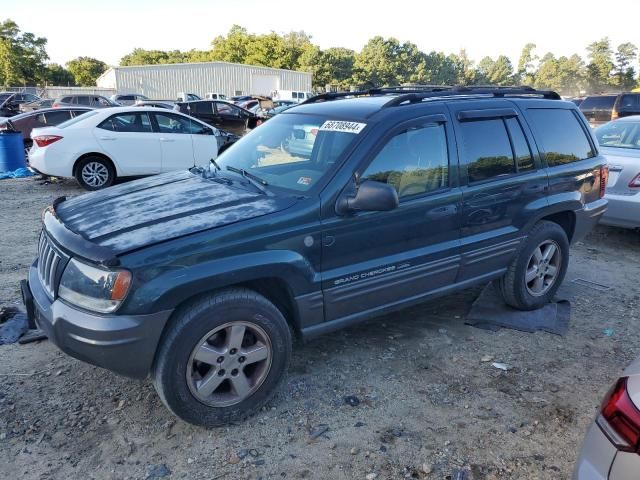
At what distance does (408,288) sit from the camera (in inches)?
142

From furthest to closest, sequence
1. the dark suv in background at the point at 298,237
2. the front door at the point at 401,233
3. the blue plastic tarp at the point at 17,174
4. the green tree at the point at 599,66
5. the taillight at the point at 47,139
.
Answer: the green tree at the point at 599,66 → the blue plastic tarp at the point at 17,174 → the taillight at the point at 47,139 → the front door at the point at 401,233 → the dark suv in background at the point at 298,237

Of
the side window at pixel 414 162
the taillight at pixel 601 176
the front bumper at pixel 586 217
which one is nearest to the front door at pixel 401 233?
the side window at pixel 414 162

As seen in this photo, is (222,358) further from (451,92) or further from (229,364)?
(451,92)

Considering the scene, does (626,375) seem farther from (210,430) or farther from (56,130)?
(56,130)

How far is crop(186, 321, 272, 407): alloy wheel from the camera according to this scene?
2.84 meters

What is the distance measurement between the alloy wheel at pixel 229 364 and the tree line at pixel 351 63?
72.7 m

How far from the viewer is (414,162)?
11.7 feet

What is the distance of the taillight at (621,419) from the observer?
1.65 meters

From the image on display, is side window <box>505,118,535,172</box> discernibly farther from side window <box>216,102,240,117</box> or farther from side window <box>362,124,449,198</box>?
side window <box>216,102,240,117</box>

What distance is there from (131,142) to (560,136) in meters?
7.50

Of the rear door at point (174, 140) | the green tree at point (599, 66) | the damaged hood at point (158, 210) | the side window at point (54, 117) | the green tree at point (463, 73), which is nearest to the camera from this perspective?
the damaged hood at point (158, 210)

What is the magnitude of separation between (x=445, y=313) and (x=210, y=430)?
95.3 inches

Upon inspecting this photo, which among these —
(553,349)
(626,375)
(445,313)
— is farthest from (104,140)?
(626,375)

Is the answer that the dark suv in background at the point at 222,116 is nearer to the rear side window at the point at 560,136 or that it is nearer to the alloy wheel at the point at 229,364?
the rear side window at the point at 560,136
